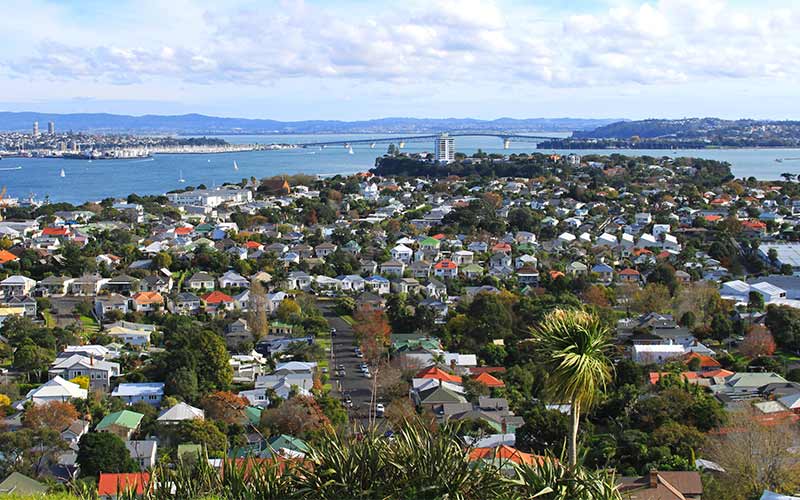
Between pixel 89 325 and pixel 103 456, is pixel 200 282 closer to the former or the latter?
pixel 89 325

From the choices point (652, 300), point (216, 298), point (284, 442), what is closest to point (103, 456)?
point (284, 442)

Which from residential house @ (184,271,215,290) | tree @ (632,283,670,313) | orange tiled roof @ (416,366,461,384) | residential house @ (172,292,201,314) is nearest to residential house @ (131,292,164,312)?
residential house @ (172,292,201,314)

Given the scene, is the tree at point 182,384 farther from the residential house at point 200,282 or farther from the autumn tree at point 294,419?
the residential house at point 200,282

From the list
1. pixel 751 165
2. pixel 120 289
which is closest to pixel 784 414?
pixel 120 289

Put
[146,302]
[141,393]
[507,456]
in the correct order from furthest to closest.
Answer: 1. [146,302]
2. [141,393]
3. [507,456]

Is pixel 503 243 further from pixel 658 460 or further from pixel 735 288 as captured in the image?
pixel 658 460
